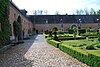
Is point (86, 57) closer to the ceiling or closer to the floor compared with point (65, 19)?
closer to the floor

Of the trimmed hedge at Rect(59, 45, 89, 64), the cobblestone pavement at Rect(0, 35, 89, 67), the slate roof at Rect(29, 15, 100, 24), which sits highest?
the slate roof at Rect(29, 15, 100, 24)

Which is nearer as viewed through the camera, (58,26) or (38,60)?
(38,60)

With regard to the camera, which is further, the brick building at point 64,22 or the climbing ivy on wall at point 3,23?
the brick building at point 64,22

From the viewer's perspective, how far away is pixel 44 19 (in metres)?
72.8

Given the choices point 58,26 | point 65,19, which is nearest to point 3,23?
point 58,26

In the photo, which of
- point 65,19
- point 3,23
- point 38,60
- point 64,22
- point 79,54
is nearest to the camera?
point 79,54

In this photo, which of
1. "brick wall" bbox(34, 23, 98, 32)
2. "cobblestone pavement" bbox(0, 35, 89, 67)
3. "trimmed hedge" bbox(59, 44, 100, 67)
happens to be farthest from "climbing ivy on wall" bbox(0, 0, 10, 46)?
"brick wall" bbox(34, 23, 98, 32)

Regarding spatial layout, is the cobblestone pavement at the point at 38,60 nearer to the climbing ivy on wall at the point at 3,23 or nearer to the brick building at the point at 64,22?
the climbing ivy on wall at the point at 3,23

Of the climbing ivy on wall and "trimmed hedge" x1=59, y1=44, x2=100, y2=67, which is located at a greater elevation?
the climbing ivy on wall

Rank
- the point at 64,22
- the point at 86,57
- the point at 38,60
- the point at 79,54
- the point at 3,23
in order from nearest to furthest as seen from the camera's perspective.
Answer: the point at 86,57
the point at 79,54
the point at 38,60
the point at 3,23
the point at 64,22

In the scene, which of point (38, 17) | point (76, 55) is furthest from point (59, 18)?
point (76, 55)

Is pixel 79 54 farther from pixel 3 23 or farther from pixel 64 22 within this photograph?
pixel 64 22

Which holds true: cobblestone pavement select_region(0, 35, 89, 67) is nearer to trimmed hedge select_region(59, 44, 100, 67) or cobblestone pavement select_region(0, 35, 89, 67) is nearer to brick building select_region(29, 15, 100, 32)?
trimmed hedge select_region(59, 44, 100, 67)

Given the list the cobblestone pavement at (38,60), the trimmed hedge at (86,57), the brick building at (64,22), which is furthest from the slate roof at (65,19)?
the trimmed hedge at (86,57)
